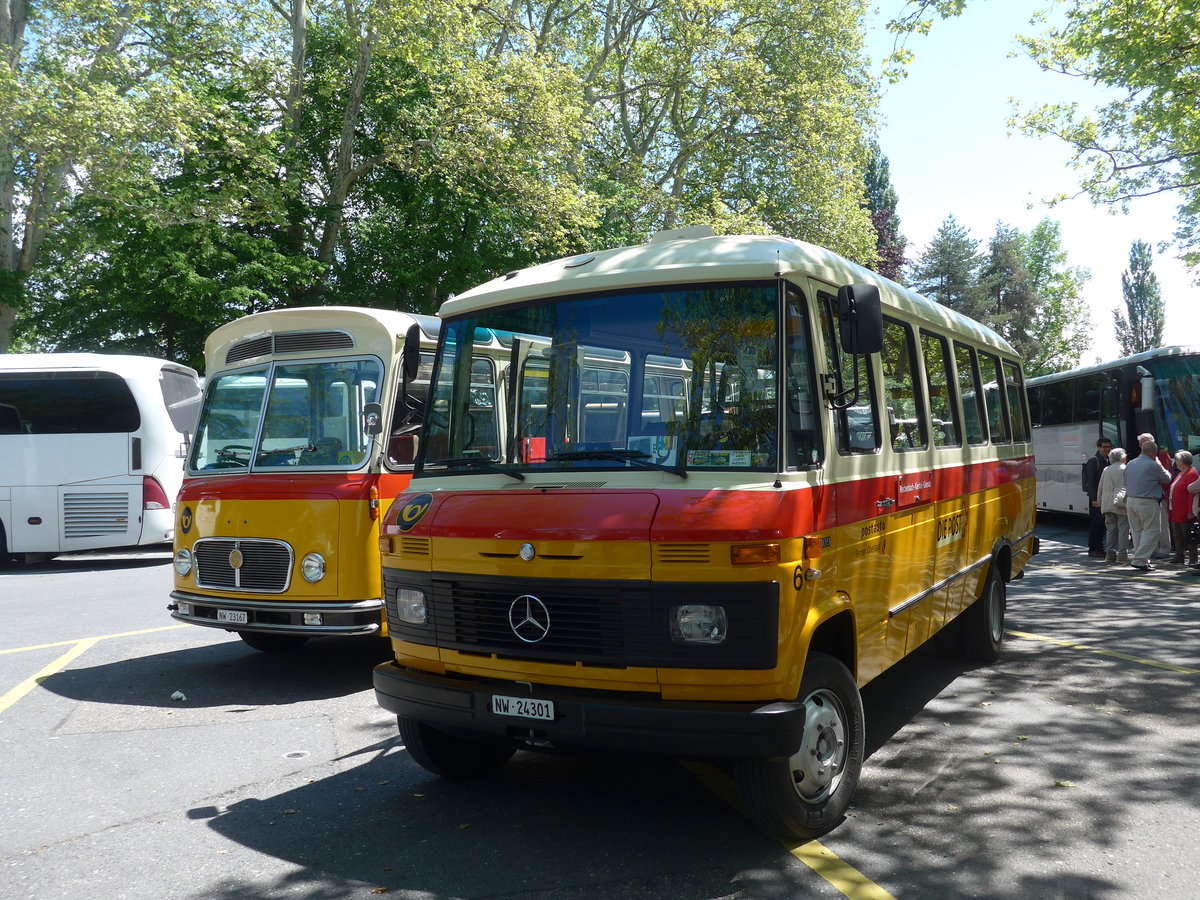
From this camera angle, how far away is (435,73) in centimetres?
2489

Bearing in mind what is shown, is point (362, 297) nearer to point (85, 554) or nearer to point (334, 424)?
point (85, 554)

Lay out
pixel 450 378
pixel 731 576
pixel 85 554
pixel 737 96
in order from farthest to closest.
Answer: pixel 737 96, pixel 85 554, pixel 450 378, pixel 731 576

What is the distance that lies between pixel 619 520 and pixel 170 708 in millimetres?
4472

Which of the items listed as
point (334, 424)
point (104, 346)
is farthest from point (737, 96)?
point (334, 424)

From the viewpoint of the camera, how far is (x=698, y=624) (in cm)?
414

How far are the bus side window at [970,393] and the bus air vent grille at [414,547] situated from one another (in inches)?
170

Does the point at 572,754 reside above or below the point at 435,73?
below

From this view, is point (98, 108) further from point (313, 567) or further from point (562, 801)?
point (562, 801)

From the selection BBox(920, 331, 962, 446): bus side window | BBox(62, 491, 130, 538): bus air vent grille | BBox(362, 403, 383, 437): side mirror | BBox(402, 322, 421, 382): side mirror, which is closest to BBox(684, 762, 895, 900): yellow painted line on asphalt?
BBox(920, 331, 962, 446): bus side window

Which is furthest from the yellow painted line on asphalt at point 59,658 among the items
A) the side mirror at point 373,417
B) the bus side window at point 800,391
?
the bus side window at point 800,391

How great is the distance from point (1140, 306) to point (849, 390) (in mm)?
110572

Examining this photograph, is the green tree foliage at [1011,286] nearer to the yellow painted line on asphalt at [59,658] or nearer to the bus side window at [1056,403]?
the bus side window at [1056,403]

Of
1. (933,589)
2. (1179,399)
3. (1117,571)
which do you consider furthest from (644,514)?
(1179,399)

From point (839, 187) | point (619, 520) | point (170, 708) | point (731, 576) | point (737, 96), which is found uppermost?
point (737, 96)
